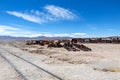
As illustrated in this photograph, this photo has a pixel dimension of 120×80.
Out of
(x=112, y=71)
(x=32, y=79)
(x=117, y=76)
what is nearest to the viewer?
(x=32, y=79)

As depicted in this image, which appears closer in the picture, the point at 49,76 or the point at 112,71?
the point at 49,76

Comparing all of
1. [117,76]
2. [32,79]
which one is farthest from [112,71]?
[32,79]

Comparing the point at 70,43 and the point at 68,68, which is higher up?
the point at 70,43

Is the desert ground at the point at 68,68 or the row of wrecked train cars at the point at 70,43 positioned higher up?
the row of wrecked train cars at the point at 70,43

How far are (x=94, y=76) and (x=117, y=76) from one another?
1243 millimetres

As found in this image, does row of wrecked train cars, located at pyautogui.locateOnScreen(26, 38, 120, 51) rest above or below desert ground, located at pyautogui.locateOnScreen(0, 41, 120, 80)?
above

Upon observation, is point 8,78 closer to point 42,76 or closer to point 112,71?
point 42,76

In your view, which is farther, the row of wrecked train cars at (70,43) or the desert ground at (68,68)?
the row of wrecked train cars at (70,43)

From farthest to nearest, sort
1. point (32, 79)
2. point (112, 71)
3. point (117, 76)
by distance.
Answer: point (112, 71), point (117, 76), point (32, 79)

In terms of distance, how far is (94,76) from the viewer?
15.2m

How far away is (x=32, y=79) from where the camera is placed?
1405 cm

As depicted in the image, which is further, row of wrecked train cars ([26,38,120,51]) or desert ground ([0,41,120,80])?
row of wrecked train cars ([26,38,120,51])

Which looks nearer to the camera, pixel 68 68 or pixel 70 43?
pixel 68 68

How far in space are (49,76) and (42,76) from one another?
38 centimetres
